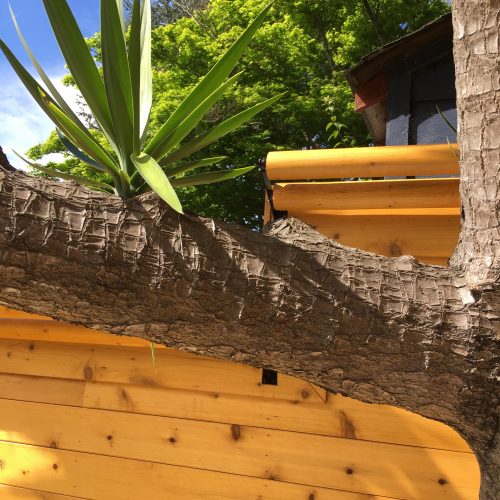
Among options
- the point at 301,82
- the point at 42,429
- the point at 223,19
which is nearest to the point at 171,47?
the point at 223,19

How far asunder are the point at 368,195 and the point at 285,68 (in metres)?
10.4

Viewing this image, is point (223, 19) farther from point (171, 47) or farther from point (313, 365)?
point (313, 365)

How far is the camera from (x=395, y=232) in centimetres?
239

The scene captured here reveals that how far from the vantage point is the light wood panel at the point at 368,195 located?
2268 millimetres

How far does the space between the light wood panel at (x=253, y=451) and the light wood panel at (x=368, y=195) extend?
1004 mm

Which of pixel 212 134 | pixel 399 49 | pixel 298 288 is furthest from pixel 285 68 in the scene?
pixel 298 288

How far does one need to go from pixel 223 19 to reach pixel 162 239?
519 inches

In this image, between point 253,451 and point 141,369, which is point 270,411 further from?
point 141,369

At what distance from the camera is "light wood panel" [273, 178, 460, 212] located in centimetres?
227

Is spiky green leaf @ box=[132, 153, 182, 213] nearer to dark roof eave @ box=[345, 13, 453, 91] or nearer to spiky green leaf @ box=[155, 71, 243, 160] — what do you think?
spiky green leaf @ box=[155, 71, 243, 160]

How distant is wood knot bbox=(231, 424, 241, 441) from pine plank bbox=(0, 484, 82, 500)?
0.89 m

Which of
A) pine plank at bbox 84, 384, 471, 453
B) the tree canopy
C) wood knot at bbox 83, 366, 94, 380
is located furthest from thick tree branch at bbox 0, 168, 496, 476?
the tree canopy

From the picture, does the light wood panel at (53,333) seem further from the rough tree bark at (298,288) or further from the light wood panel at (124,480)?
the rough tree bark at (298,288)

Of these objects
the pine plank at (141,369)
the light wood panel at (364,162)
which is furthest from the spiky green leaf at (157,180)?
the pine plank at (141,369)
